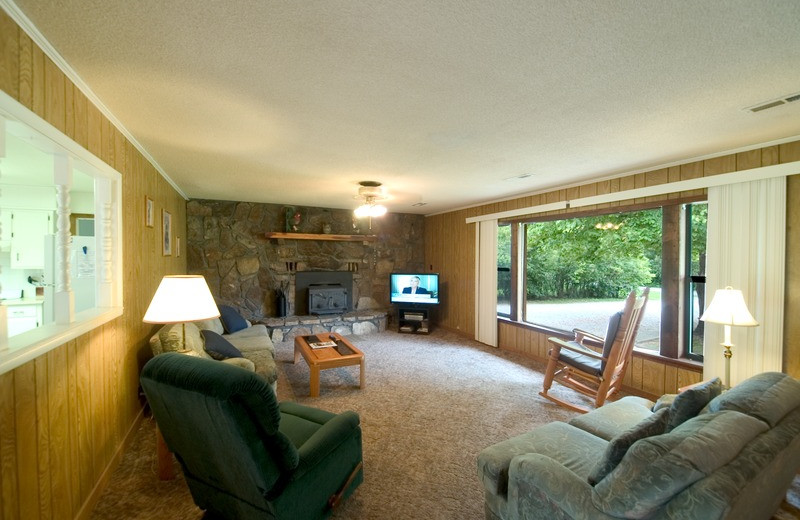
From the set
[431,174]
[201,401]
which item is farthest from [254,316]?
[201,401]

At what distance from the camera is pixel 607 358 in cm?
284

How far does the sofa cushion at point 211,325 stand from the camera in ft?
11.9

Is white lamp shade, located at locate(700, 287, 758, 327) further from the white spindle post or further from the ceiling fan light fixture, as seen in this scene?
the white spindle post

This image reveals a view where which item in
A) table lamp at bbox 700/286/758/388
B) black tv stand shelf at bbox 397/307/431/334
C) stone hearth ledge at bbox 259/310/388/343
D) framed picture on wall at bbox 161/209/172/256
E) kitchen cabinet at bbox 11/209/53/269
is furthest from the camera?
black tv stand shelf at bbox 397/307/431/334

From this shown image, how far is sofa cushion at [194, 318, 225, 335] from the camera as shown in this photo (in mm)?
3627

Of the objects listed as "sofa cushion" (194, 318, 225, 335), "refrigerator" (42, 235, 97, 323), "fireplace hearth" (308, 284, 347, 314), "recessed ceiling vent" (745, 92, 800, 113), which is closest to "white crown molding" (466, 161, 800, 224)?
"recessed ceiling vent" (745, 92, 800, 113)

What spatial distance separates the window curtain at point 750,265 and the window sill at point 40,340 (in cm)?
428

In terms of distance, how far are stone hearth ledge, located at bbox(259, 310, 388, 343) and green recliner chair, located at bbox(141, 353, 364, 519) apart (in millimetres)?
3660

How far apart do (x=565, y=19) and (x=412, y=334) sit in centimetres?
513

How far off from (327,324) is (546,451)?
445 cm

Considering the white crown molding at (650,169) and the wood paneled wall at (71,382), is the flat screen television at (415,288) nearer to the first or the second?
the white crown molding at (650,169)

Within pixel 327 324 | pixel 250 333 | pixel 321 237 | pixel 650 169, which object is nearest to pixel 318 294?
pixel 327 324

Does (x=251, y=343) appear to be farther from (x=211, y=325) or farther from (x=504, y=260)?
(x=504, y=260)

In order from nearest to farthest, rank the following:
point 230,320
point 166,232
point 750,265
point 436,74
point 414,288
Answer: point 436,74, point 750,265, point 166,232, point 230,320, point 414,288
